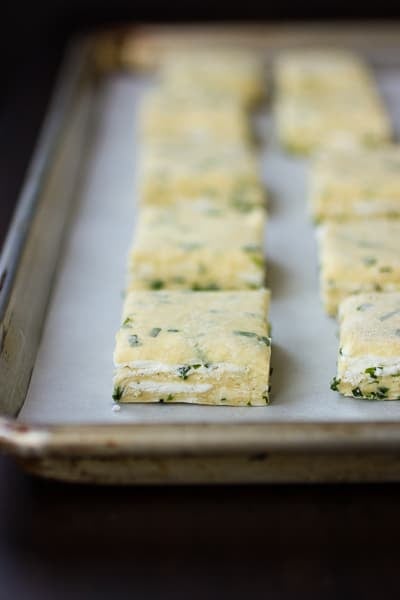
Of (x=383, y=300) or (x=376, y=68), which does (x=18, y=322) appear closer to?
(x=383, y=300)

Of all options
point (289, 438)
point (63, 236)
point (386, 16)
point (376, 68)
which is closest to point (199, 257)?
point (63, 236)

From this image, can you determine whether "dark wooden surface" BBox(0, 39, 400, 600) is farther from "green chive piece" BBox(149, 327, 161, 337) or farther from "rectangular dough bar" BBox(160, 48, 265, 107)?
"rectangular dough bar" BBox(160, 48, 265, 107)

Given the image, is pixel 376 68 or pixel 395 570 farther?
pixel 376 68

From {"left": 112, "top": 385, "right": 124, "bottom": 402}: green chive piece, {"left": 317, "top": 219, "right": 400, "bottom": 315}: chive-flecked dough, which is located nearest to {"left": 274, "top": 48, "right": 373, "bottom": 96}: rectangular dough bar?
{"left": 317, "top": 219, "right": 400, "bottom": 315}: chive-flecked dough

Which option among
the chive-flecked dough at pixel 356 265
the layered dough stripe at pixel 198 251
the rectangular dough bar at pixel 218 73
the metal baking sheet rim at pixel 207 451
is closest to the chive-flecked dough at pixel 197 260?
the layered dough stripe at pixel 198 251

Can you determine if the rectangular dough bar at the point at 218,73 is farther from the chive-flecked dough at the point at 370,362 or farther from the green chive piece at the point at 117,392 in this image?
the green chive piece at the point at 117,392

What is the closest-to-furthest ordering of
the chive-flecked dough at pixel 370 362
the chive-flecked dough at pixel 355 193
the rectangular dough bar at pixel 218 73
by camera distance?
the chive-flecked dough at pixel 370 362
the chive-flecked dough at pixel 355 193
the rectangular dough bar at pixel 218 73
